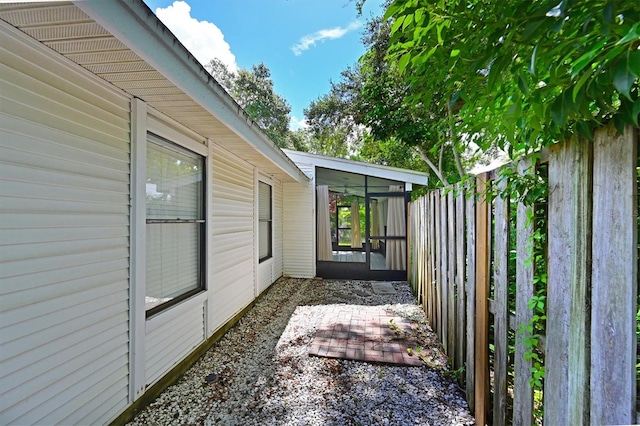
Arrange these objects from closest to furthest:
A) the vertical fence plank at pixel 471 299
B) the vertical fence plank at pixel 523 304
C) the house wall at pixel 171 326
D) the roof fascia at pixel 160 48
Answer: the roof fascia at pixel 160 48, the vertical fence plank at pixel 523 304, the vertical fence plank at pixel 471 299, the house wall at pixel 171 326

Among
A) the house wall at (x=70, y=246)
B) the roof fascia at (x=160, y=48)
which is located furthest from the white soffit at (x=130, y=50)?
the house wall at (x=70, y=246)

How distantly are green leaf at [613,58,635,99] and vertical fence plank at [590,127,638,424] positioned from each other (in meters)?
0.39

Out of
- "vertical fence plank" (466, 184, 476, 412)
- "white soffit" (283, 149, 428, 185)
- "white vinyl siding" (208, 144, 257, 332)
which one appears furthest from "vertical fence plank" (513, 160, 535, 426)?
"white soffit" (283, 149, 428, 185)

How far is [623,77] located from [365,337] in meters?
3.45

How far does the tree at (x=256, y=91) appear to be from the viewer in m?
16.2

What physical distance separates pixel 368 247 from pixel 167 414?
207 inches

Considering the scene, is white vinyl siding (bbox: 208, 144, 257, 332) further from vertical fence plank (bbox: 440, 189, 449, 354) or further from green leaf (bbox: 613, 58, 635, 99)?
green leaf (bbox: 613, 58, 635, 99)

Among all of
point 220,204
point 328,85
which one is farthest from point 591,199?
point 328,85

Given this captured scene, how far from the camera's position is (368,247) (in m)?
6.84

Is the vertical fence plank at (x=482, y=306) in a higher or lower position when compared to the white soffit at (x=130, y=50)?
lower

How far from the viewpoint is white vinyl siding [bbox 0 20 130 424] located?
1449 mm

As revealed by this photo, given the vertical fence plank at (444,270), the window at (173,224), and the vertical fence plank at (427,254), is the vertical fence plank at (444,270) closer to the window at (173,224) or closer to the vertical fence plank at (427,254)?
the vertical fence plank at (427,254)

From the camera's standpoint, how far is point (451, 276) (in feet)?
9.05

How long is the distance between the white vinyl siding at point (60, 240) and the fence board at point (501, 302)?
2602mm
